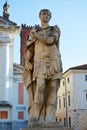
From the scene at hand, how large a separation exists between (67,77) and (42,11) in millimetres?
54659

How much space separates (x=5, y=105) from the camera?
44.6 metres

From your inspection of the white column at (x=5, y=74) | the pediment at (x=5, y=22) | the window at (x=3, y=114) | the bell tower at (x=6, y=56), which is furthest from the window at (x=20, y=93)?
the pediment at (x=5, y=22)

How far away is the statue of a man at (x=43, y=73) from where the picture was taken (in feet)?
28.7

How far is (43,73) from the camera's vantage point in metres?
8.80

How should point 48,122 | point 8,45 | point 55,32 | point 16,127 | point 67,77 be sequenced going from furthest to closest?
point 67,77, point 8,45, point 16,127, point 55,32, point 48,122

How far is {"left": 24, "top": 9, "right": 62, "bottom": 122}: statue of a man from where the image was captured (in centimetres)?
876

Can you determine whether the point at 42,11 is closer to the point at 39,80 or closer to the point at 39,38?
the point at 39,38

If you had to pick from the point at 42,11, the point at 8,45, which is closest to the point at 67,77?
the point at 8,45

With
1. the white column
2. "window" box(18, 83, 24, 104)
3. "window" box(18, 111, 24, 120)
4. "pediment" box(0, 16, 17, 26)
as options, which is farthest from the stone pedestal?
"pediment" box(0, 16, 17, 26)

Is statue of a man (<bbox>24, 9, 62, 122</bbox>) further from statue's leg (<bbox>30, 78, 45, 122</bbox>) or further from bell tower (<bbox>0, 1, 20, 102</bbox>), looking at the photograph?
bell tower (<bbox>0, 1, 20, 102</bbox>)

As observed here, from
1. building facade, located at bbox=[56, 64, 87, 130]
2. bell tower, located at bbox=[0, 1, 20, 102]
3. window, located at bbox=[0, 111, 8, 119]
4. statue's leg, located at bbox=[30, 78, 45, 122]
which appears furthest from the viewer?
building facade, located at bbox=[56, 64, 87, 130]

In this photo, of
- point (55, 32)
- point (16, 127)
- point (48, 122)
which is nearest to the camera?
point (48, 122)

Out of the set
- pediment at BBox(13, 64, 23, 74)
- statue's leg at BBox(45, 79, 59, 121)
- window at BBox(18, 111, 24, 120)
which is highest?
pediment at BBox(13, 64, 23, 74)

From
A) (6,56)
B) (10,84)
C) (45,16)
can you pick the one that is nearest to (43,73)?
(45,16)
